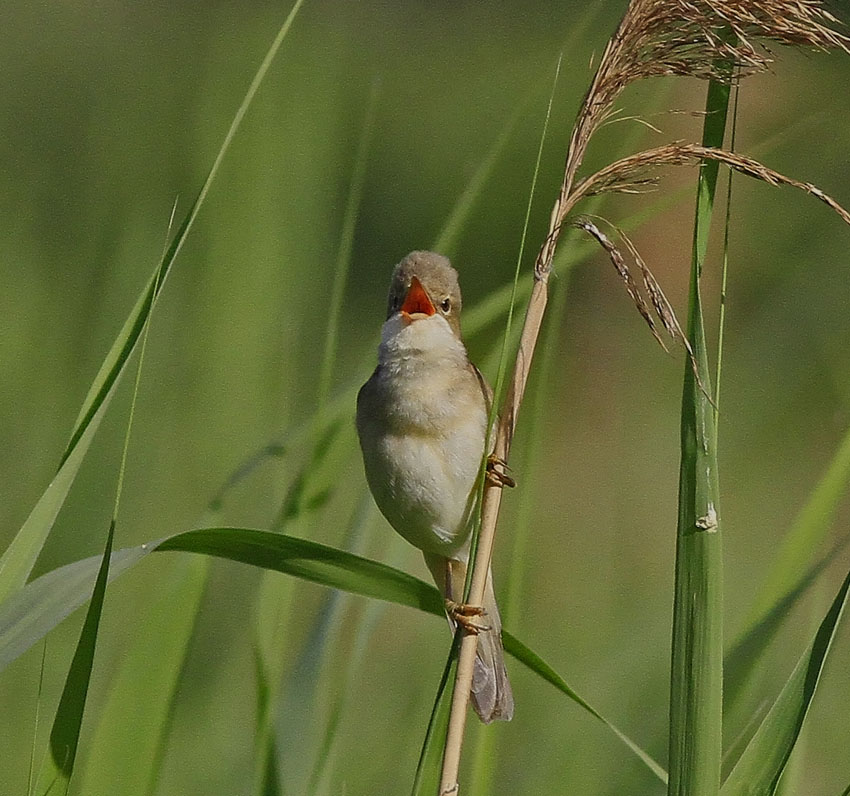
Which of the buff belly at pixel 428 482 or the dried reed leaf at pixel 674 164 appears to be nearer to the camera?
the dried reed leaf at pixel 674 164

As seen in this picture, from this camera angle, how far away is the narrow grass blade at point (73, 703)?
1.22m

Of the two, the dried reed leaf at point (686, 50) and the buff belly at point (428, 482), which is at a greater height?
the dried reed leaf at point (686, 50)

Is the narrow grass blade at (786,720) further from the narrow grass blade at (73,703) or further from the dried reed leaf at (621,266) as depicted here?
the narrow grass blade at (73,703)

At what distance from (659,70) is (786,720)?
0.66m

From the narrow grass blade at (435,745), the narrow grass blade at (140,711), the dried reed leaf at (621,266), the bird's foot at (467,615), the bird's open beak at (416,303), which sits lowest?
the narrow grass blade at (140,711)

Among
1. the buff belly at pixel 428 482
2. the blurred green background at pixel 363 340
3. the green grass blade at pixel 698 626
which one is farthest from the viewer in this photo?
the blurred green background at pixel 363 340

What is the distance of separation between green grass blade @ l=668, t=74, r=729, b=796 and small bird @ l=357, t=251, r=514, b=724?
2.08 feet

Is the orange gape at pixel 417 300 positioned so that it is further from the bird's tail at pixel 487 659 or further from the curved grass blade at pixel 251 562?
the curved grass blade at pixel 251 562

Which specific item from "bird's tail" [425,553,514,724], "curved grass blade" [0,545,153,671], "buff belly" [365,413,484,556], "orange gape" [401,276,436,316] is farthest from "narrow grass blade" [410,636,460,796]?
"orange gape" [401,276,436,316]

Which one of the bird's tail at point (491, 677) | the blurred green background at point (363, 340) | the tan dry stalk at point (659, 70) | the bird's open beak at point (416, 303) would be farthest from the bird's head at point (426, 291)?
the tan dry stalk at point (659, 70)

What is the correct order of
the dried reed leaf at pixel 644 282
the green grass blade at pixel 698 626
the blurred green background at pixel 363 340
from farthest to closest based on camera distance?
the blurred green background at pixel 363 340 → the dried reed leaf at pixel 644 282 → the green grass blade at pixel 698 626

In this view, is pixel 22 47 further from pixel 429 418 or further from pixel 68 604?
pixel 68 604

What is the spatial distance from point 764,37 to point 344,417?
727 mm

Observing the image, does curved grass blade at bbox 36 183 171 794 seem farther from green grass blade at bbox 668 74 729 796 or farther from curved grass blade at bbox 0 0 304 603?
green grass blade at bbox 668 74 729 796
